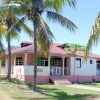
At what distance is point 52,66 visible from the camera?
38938 millimetres

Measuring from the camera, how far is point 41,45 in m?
22.6

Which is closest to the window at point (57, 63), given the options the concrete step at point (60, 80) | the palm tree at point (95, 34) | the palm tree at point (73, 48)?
the palm tree at point (73, 48)

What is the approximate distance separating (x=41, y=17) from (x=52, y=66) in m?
16.9

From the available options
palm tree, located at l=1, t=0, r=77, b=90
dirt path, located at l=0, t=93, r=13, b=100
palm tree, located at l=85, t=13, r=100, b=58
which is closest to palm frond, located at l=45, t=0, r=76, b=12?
palm tree, located at l=1, t=0, r=77, b=90

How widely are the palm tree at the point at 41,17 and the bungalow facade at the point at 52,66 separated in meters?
11.6

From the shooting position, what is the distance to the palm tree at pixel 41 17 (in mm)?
21906

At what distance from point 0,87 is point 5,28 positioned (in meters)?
7.18

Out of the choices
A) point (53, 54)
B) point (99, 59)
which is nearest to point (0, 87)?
point (53, 54)

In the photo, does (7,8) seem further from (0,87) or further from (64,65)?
(64,65)

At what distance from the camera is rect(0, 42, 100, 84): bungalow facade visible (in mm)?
35094

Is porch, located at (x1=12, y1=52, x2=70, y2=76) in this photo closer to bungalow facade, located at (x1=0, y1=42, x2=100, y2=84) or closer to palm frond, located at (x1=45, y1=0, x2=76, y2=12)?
bungalow facade, located at (x1=0, y1=42, x2=100, y2=84)

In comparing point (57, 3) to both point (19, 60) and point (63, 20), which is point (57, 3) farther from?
point (19, 60)

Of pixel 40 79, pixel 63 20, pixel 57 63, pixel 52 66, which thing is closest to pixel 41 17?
pixel 63 20

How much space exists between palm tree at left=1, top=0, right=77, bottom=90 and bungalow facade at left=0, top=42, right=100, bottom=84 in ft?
37.9
